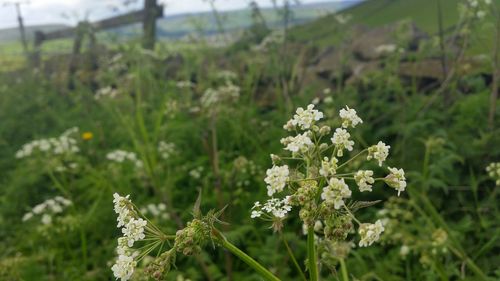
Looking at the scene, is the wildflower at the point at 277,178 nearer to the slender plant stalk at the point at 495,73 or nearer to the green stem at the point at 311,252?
the green stem at the point at 311,252

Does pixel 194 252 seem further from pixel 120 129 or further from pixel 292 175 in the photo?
pixel 120 129

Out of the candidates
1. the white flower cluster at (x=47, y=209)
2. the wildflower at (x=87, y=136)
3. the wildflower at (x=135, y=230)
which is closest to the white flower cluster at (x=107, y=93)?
the wildflower at (x=87, y=136)

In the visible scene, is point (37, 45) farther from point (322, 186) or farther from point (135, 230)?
point (322, 186)

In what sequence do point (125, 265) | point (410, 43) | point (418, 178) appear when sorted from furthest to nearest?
1. point (410, 43)
2. point (418, 178)
3. point (125, 265)

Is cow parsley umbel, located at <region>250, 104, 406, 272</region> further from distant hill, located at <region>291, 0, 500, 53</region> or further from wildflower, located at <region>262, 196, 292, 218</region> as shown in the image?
distant hill, located at <region>291, 0, 500, 53</region>

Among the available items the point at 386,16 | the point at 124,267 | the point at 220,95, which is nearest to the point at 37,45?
the point at 386,16

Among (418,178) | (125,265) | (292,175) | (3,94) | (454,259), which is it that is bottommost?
(3,94)

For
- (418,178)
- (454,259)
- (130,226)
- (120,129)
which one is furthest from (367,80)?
(130,226)
